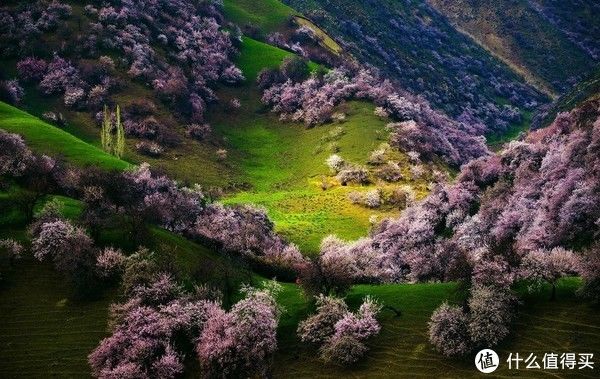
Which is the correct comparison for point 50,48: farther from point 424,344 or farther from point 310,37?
point 424,344

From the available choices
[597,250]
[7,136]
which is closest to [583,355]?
[597,250]

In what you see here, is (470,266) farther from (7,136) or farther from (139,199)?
(7,136)

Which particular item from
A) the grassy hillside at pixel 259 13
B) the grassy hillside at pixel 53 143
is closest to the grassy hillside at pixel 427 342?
the grassy hillside at pixel 53 143

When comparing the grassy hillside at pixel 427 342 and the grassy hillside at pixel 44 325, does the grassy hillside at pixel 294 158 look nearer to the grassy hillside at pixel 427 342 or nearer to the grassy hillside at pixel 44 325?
the grassy hillside at pixel 427 342

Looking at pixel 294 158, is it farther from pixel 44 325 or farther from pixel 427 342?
pixel 427 342

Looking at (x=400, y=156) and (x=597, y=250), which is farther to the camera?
(x=400, y=156)

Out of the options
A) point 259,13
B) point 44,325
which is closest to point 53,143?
point 44,325

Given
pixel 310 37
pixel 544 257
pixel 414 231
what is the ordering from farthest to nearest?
pixel 310 37
pixel 414 231
pixel 544 257

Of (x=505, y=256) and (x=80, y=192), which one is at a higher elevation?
(x=80, y=192)

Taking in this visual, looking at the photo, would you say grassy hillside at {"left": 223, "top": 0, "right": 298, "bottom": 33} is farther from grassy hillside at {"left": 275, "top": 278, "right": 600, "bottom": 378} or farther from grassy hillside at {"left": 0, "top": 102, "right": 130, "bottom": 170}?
grassy hillside at {"left": 275, "top": 278, "right": 600, "bottom": 378}

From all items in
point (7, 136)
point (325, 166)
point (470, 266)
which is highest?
point (325, 166)

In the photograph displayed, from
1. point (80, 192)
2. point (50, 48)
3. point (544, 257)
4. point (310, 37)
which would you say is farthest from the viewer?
point (310, 37)
